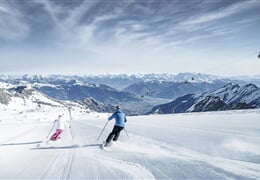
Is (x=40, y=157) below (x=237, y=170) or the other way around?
below

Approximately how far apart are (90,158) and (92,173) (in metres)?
2.60

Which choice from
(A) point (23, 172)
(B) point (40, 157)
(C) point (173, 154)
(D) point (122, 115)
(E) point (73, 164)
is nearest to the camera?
(A) point (23, 172)

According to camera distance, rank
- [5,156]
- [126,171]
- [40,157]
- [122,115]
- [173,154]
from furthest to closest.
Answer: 1. [122,115]
2. [5,156]
3. [40,157]
4. [173,154]
5. [126,171]

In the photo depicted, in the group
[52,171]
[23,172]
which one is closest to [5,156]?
[23,172]

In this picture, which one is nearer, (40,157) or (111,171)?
(111,171)

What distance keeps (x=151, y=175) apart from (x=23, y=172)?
4773 millimetres

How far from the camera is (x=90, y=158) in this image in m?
11.7

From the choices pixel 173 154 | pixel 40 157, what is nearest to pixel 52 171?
pixel 40 157

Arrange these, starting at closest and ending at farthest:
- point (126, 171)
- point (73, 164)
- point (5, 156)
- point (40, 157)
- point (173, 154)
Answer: point (126, 171) → point (73, 164) → point (173, 154) → point (40, 157) → point (5, 156)

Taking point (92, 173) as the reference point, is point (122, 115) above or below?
above

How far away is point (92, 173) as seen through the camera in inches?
362

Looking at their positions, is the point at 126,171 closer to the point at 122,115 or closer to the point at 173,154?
the point at 173,154

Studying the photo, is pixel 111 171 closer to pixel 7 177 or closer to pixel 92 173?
pixel 92 173

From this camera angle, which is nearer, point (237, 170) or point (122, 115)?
point (237, 170)
